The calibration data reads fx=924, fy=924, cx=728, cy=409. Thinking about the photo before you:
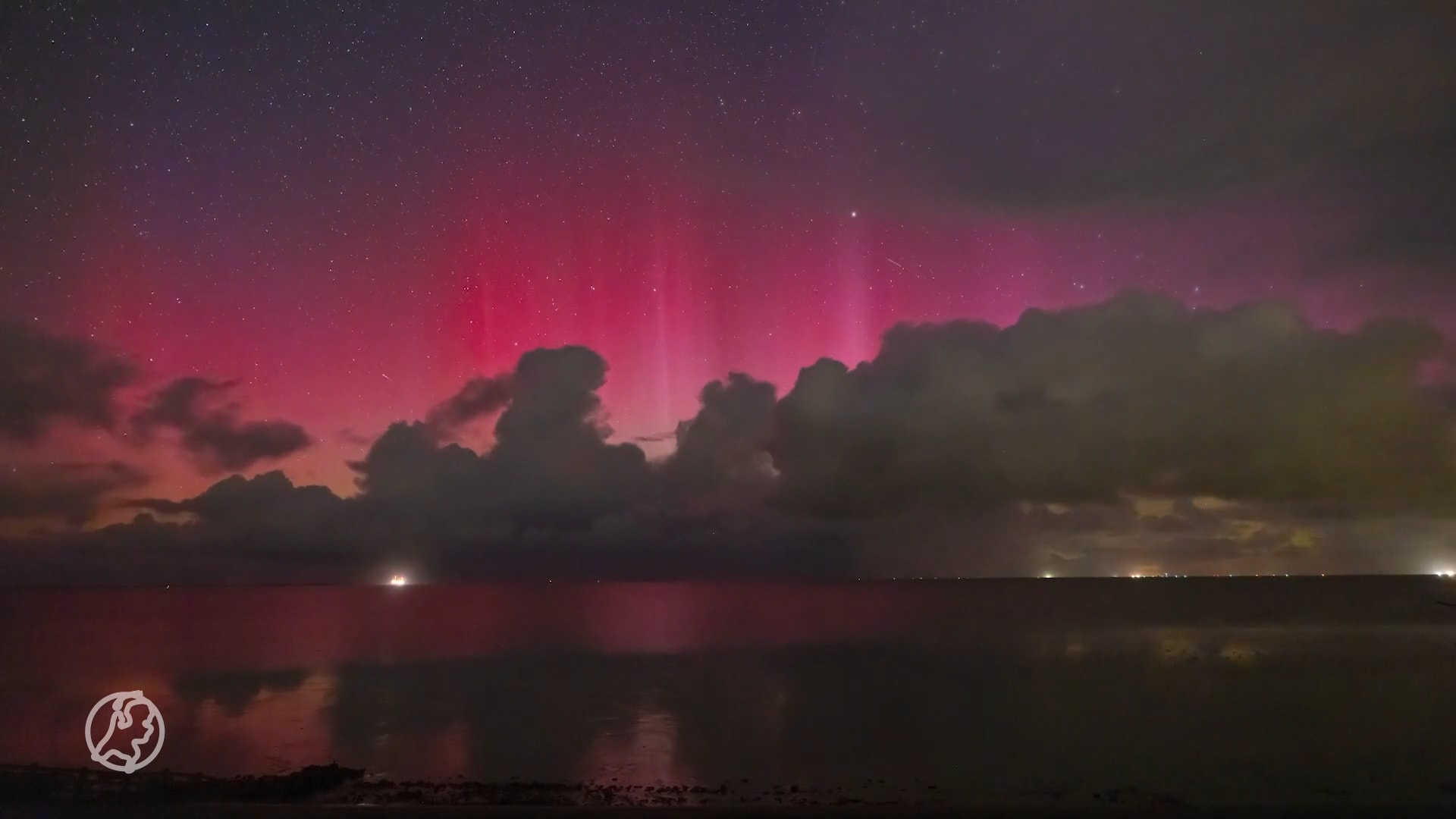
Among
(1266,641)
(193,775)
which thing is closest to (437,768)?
Answer: (193,775)

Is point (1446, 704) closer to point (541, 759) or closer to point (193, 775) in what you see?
point (541, 759)

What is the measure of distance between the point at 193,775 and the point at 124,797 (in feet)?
12.1

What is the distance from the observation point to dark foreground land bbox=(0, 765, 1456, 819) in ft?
58.9

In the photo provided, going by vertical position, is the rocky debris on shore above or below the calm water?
above

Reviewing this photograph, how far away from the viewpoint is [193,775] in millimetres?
25547

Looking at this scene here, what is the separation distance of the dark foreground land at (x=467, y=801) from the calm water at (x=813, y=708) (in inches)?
Result: 102
